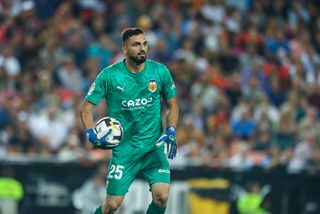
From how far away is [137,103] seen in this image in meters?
12.1

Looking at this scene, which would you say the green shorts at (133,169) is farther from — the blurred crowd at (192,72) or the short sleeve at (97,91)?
the blurred crowd at (192,72)

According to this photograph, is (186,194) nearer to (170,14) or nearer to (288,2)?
(170,14)

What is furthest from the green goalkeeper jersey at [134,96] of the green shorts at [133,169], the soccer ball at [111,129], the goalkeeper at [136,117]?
the soccer ball at [111,129]

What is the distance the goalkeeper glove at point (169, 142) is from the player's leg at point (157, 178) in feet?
0.99

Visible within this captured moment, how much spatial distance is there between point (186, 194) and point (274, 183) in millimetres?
1626

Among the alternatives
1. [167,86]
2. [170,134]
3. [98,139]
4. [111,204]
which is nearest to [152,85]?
[167,86]

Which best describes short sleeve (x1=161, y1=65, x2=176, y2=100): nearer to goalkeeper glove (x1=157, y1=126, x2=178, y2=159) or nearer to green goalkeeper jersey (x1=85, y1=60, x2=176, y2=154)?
green goalkeeper jersey (x1=85, y1=60, x2=176, y2=154)

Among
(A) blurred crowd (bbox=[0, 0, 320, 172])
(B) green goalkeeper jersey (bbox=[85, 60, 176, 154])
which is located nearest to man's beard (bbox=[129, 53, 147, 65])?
(B) green goalkeeper jersey (bbox=[85, 60, 176, 154])

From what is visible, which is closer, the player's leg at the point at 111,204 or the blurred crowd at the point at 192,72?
the player's leg at the point at 111,204

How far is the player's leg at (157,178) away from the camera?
12.0 metres

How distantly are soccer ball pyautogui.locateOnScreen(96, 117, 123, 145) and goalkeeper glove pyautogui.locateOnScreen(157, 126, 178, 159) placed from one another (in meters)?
0.51

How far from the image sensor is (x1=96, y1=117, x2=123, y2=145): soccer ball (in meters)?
11.6

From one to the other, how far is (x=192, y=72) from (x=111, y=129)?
922cm

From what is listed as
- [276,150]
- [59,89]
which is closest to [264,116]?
[276,150]
